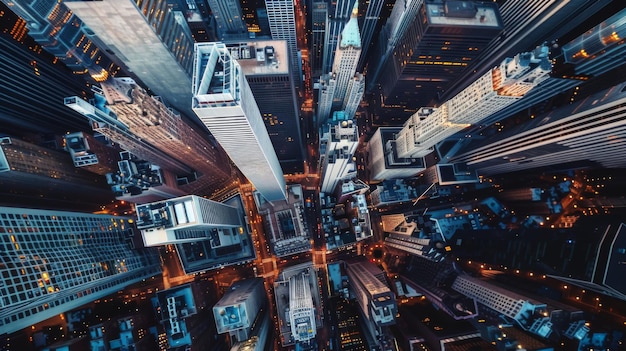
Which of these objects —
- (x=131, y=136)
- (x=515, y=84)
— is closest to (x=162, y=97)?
(x=131, y=136)

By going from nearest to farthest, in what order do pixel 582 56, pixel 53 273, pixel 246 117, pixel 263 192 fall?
pixel 246 117 → pixel 53 273 → pixel 582 56 → pixel 263 192

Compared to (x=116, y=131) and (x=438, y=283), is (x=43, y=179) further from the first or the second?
(x=438, y=283)

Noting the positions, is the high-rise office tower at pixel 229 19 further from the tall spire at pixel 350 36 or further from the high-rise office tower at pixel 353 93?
the high-rise office tower at pixel 353 93

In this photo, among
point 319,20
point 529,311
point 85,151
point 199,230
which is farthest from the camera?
point 319,20

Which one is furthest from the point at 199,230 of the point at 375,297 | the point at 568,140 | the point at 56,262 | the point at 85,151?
the point at 568,140

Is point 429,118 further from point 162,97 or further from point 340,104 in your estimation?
point 162,97

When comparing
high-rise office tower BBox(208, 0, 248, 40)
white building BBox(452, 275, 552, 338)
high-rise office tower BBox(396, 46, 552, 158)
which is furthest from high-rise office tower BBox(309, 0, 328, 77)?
white building BBox(452, 275, 552, 338)
